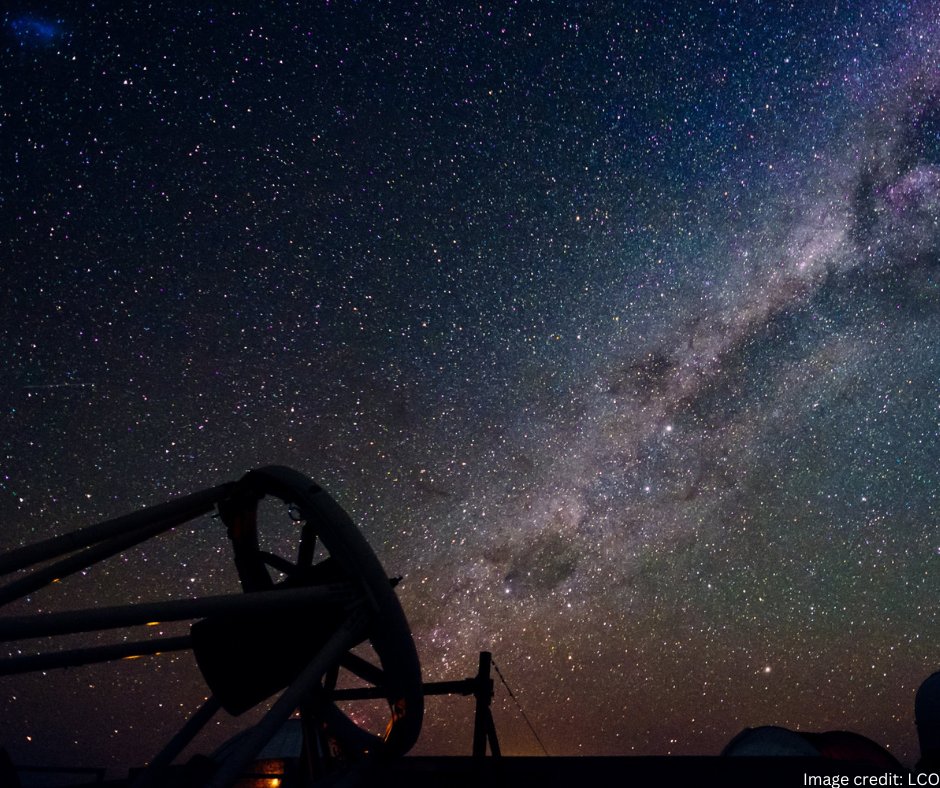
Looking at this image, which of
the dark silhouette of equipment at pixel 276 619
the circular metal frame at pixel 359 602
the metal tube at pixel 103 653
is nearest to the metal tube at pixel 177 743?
the dark silhouette of equipment at pixel 276 619

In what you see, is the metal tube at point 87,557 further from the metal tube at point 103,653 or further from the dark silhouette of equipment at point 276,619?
the metal tube at point 103,653

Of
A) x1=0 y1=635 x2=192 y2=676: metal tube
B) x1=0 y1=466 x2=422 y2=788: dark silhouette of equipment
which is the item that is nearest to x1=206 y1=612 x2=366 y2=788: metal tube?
x1=0 y1=466 x2=422 y2=788: dark silhouette of equipment

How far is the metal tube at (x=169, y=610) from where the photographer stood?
5.25 meters

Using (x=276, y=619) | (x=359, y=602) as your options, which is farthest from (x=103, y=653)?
(x=359, y=602)

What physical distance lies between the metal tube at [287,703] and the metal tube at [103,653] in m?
1.96

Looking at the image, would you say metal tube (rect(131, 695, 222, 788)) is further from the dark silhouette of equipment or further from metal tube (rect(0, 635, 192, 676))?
metal tube (rect(0, 635, 192, 676))

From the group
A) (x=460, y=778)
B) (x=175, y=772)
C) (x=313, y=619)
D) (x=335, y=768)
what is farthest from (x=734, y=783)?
(x=175, y=772)

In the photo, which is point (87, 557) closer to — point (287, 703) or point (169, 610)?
point (169, 610)

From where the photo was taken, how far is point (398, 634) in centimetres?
735

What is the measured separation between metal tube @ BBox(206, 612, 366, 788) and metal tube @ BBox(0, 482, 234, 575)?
238 centimetres

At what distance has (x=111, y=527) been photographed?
751 centimetres

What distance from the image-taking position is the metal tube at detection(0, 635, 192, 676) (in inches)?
268

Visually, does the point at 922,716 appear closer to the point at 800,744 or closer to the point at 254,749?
the point at 800,744

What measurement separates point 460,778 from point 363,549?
251 inches
